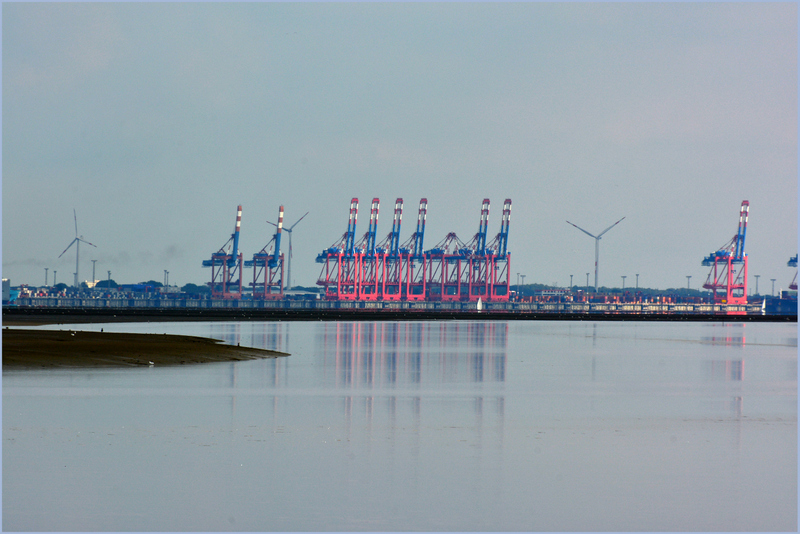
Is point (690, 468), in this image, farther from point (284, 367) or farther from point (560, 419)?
point (284, 367)

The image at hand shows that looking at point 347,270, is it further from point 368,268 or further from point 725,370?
point 725,370

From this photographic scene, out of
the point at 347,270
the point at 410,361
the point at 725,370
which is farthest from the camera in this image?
A: the point at 347,270

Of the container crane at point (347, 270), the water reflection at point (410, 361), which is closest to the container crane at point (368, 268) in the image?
the container crane at point (347, 270)

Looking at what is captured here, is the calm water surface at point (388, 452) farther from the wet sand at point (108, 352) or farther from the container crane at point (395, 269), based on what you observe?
the container crane at point (395, 269)

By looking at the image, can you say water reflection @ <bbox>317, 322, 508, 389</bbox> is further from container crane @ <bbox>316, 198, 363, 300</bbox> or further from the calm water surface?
container crane @ <bbox>316, 198, 363, 300</bbox>

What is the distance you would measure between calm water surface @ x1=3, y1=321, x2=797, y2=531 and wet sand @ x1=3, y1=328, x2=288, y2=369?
206 cm

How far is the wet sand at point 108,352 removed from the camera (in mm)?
27656

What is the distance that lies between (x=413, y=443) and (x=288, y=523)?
534cm

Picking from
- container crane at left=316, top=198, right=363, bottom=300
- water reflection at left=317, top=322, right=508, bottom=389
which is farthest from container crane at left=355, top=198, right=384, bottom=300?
water reflection at left=317, top=322, right=508, bottom=389

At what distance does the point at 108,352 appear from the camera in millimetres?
31719

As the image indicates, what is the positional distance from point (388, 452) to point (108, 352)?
1966 cm

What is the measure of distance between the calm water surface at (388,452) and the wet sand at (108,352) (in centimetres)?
206

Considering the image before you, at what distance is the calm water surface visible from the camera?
10.6 meters

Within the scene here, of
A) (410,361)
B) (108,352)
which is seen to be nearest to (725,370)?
(410,361)
